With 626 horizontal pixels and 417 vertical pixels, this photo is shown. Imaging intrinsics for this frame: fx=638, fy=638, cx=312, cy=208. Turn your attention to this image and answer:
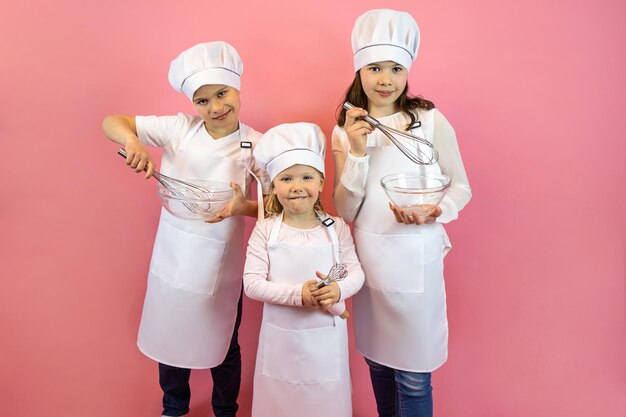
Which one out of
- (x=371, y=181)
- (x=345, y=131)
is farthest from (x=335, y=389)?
(x=345, y=131)

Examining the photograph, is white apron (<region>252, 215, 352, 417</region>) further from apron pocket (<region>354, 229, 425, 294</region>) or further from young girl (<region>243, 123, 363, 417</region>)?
apron pocket (<region>354, 229, 425, 294</region>)

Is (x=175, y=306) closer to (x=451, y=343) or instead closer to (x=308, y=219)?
(x=308, y=219)

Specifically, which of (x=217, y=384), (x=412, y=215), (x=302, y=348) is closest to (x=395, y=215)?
(x=412, y=215)

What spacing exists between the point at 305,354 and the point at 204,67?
2.41 ft

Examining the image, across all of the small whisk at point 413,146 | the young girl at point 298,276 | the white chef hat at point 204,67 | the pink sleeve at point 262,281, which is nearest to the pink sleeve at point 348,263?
the young girl at point 298,276

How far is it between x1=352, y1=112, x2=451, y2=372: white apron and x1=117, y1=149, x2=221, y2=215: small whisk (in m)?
0.38

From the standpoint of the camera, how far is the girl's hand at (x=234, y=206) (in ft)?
5.09

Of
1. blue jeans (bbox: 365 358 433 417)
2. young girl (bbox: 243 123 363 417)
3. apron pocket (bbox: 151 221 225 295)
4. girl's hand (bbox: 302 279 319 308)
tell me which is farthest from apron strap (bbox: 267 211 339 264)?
blue jeans (bbox: 365 358 433 417)

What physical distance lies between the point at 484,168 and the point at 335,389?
853 millimetres

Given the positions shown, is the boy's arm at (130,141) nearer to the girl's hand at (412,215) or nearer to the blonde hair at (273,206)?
the blonde hair at (273,206)

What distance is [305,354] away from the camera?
A: 4.88ft

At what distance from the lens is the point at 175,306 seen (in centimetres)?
167

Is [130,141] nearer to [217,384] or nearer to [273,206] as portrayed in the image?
[273,206]

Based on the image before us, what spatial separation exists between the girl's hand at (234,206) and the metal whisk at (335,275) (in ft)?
0.94
